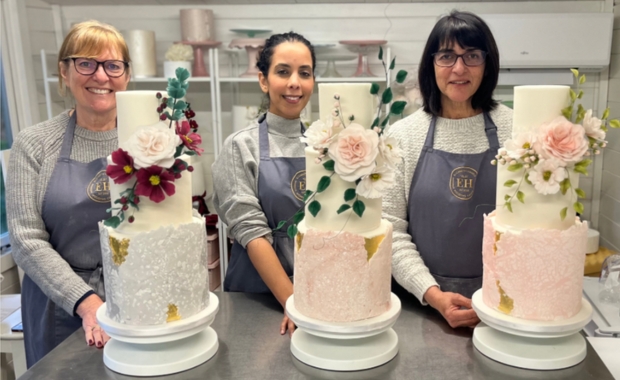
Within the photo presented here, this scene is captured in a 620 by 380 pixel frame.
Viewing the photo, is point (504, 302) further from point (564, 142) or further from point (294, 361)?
point (294, 361)

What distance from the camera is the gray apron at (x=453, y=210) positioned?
56.9 inches

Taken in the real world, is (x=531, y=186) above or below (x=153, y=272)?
above

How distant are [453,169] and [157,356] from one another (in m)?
0.84

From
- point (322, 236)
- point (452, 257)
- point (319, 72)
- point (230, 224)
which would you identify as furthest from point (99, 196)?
point (319, 72)

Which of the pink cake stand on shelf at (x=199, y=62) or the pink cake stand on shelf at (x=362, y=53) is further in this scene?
the pink cake stand on shelf at (x=199, y=62)

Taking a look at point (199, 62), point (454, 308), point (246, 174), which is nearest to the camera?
point (454, 308)

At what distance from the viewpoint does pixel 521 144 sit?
1.07m

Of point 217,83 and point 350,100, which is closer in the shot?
point 350,100

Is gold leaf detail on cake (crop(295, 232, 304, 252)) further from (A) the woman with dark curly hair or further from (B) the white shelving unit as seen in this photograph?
(B) the white shelving unit

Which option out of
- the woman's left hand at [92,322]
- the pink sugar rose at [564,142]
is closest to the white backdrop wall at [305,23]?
the woman's left hand at [92,322]

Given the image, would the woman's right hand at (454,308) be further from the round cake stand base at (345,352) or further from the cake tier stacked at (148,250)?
the cake tier stacked at (148,250)

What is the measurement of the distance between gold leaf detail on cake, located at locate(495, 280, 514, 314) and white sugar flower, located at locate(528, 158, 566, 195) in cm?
21

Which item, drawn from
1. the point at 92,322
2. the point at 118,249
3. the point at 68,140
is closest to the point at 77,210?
the point at 68,140

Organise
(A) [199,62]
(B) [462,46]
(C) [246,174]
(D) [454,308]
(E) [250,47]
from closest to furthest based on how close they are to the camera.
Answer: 1. (D) [454,308]
2. (B) [462,46]
3. (C) [246,174]
4. (E) [250,47]
5. (A) [199,62]
